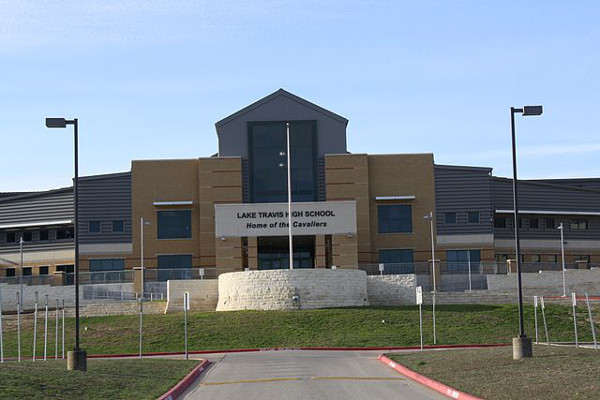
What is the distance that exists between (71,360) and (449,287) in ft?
137

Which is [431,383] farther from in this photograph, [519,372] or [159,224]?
[159,224]

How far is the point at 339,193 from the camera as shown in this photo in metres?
70.8

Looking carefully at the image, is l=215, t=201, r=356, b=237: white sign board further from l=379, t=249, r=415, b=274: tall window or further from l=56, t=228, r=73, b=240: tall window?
l=56, t=228, r=73, b=240: tall window

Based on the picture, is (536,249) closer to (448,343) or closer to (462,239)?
(462,239)

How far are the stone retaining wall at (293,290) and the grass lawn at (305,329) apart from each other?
1.45 metres

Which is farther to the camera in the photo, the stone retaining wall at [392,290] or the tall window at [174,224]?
the tall window at [174,224]

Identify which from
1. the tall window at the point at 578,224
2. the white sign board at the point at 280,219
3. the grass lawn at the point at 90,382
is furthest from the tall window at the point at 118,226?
the grass lawn at the point at 90,382

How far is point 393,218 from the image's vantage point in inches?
2844

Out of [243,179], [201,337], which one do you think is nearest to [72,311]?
[201,337]

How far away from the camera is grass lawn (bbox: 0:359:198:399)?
2141 cm

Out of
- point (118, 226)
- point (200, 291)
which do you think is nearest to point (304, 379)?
point (200, 291)

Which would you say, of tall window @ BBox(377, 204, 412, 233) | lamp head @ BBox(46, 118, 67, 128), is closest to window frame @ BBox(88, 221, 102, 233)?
tall window @ BBox(377, 204, 412, 233)

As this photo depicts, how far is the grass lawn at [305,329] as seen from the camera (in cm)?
4636

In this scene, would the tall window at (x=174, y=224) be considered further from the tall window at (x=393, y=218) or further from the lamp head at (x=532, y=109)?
the lamp head at (x=532, y=109)
